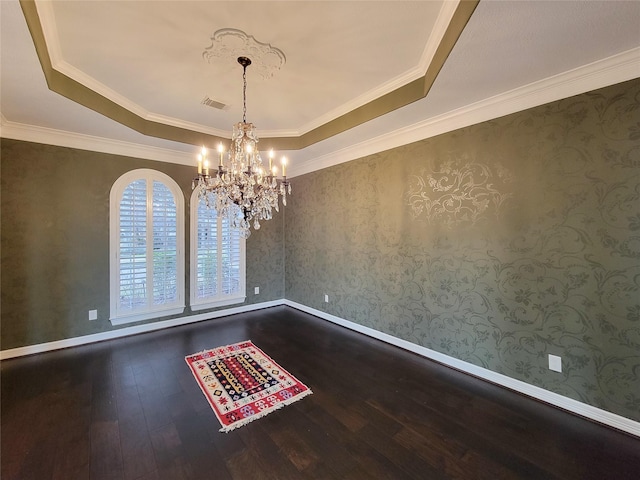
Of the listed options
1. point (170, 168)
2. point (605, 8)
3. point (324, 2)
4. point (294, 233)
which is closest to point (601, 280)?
point (605, 8)

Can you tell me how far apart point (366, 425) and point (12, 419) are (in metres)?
2.83

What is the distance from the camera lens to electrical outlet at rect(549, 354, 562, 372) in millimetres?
2203

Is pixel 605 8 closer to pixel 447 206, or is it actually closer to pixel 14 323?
pixel 447 206

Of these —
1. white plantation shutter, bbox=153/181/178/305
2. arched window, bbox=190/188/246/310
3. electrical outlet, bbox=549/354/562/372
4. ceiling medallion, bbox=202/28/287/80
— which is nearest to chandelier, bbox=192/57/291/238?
ceiling medallion, bbox=202/28/287/80

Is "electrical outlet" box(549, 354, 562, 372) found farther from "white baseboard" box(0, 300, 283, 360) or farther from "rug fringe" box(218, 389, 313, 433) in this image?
"white baseboard" box(0, 300, 283, 360)

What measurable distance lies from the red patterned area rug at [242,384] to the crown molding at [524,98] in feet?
10.2

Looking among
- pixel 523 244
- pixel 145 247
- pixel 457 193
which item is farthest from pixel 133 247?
pixel 523 244

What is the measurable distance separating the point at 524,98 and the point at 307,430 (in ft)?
11.1

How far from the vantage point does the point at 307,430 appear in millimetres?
1977

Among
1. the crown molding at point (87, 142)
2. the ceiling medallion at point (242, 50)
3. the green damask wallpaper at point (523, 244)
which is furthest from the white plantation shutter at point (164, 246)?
the green damask wallpaper at point (523, 244)

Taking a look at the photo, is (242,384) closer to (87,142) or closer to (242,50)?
(242,50)

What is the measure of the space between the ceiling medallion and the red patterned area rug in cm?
302

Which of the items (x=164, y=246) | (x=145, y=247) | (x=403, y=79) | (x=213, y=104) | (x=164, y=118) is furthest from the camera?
(x=164, y=246)

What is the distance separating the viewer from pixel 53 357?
3.10 m
